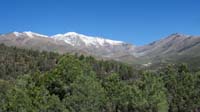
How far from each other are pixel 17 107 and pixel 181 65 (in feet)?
141

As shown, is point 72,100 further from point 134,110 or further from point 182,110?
point 182,110

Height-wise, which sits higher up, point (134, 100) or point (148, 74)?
point (148, 74)

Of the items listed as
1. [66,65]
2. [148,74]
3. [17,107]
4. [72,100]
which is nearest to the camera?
[17,107]

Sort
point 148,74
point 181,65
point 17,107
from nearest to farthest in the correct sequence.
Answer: point 17,107, point 148,74, point 181,65

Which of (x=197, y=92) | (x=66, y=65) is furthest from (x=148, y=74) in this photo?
(x=66, y=65)

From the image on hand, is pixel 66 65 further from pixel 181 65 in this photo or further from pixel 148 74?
pixel 181 65

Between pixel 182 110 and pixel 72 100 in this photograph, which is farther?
pixel 182 110

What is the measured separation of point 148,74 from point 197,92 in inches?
517

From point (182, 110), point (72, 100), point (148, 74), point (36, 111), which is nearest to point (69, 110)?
point (72, 100)

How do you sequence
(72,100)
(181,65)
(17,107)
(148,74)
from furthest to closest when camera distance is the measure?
(181,65) → (148,74) → (72,100) → (17,107)

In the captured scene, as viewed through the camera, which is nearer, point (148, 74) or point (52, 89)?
point (52, 89)

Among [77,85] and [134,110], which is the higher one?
[77,85]

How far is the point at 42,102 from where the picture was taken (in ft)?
201

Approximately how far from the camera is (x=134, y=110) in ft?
239
